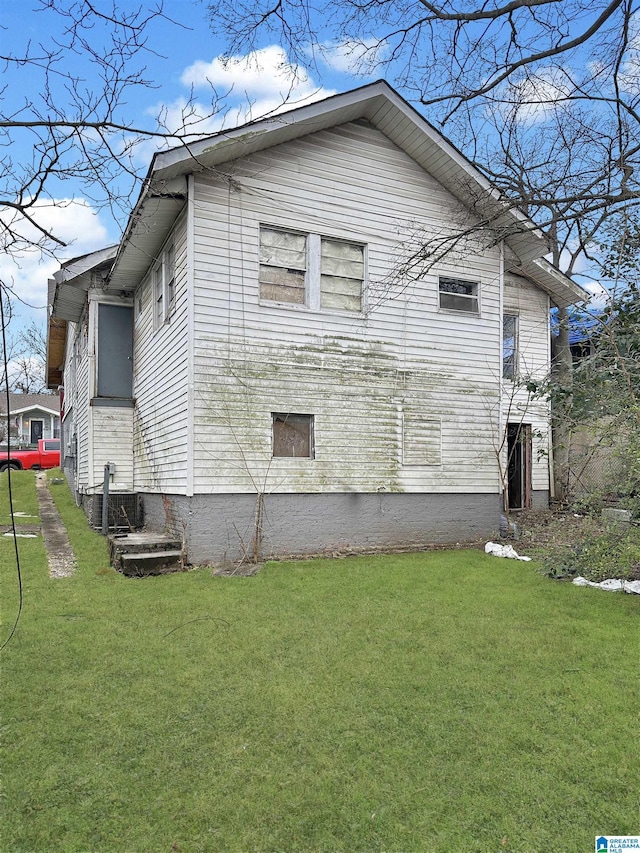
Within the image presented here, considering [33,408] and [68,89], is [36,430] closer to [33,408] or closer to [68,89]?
[33,408]

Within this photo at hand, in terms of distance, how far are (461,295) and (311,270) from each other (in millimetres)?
2827

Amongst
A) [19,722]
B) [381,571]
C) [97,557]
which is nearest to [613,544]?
[381,571]

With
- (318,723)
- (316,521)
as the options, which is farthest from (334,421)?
(318,723)

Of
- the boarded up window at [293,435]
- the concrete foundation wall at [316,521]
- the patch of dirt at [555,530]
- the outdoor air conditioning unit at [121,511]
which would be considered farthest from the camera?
the outdoor air conditioning unit at [121,511]

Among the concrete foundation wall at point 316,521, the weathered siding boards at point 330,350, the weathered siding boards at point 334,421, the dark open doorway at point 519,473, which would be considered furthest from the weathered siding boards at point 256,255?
the dark open doorway at point 519,473

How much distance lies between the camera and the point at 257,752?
3080mm

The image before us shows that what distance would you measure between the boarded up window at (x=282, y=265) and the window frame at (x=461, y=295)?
2.50 m

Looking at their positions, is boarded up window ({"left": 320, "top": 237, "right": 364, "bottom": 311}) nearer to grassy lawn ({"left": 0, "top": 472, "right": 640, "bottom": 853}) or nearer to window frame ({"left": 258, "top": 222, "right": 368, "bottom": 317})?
window frame ({"left": 258, "top": 222, "right": 368, "bottom": 317})

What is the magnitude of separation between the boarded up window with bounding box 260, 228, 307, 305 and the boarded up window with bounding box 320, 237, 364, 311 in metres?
0.36

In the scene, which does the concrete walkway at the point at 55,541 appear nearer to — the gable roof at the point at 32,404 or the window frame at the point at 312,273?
the window frame at the point at 312,273

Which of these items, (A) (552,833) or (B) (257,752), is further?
(B) (257,752)

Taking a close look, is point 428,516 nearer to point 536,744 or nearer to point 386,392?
point 386,392

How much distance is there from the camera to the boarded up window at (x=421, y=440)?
956cm

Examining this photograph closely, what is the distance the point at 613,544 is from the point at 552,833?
177 inches
